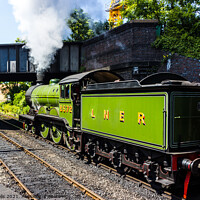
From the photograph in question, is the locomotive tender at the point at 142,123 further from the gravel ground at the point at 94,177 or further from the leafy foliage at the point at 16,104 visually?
the leafy foliage at the point at 16,104

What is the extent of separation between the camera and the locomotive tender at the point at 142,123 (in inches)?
221

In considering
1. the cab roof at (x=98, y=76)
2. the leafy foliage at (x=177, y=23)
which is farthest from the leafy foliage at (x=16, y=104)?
the cab roof at (x=98, y=76)

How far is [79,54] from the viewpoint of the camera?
75.5 feet

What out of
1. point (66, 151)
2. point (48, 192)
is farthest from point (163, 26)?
point (48, 192)

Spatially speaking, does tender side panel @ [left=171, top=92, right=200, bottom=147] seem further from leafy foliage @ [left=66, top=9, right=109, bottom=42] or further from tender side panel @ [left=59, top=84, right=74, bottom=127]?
leafy foliage @ [left=66, top=9, right=109, bottom=42]

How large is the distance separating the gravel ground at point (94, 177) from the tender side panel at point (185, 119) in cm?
159

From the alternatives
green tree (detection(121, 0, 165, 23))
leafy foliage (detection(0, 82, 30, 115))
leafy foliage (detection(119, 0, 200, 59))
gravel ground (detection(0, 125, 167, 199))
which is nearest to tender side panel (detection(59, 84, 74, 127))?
gravel ground (detection(0, 125, 167, 199))

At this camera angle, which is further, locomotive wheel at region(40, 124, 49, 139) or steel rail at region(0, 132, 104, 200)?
locomotive wheel at region(40, 124, 49, 139)

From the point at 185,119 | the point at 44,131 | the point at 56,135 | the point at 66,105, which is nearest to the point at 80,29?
the point at 44,131

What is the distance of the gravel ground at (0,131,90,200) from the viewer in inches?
247

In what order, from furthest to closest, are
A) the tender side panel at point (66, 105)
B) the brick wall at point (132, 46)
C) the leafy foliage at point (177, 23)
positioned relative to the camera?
the brick wall at point (132, 46) < the leafy foliage at point (177, 23) < the tender side panel at point (66, 105)

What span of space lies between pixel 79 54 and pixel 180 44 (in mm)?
10364

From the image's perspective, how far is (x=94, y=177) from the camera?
7578 mm

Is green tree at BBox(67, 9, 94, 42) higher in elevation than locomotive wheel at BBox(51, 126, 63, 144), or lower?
higher
